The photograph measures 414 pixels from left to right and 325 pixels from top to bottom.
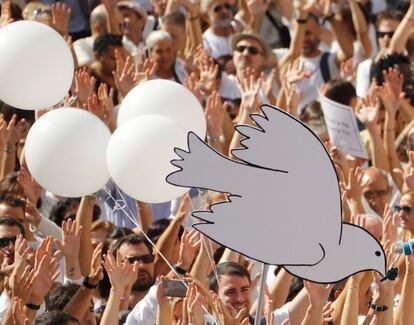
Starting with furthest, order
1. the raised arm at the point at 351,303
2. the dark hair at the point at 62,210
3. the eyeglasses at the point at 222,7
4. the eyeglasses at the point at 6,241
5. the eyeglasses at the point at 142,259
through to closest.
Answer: the eyeglasses at the point at 222,7 < the dark hair at the point at 62,210 < the eyeglasses at the point at 142,259 < the eyeglasses at the point at 6,241 < the raised arm at the point at 351,303

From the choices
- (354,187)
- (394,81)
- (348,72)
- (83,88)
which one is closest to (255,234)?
(354,187)

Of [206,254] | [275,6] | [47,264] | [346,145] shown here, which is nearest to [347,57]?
[275,6]

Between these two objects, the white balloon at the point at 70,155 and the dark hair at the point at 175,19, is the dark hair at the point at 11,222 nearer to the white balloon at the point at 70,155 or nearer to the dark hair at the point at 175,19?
the white balloon at the point at 70,155

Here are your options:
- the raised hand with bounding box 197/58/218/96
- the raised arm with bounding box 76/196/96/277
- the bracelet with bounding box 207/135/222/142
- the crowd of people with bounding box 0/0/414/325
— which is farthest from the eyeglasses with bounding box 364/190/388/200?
the raised arm with bounding box 76/196/96/277

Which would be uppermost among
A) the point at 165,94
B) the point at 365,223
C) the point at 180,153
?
the point at 180,153

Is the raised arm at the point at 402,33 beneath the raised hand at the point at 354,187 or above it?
beneath

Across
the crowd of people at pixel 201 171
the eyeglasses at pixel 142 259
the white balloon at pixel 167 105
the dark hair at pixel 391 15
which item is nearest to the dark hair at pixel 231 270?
the crowd of people at pixel 201 171

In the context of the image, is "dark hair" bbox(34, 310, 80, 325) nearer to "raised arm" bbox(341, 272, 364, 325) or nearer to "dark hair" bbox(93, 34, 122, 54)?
"raised arm" bbox(341, 272, 364, 325)

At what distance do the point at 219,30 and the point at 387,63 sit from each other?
73.4 inches

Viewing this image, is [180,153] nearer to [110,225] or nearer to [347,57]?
[110,225]

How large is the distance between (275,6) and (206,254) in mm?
5137

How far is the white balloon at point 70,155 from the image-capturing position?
267 inches

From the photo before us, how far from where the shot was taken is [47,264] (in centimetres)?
689

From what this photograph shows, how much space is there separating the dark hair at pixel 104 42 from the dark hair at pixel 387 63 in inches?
71.8
